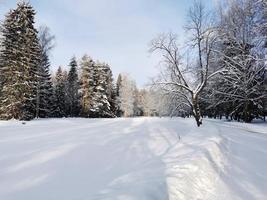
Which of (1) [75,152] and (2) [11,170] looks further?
(1) [75,152]

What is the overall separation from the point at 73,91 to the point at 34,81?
28640mm

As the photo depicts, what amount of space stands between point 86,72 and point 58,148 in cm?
4855

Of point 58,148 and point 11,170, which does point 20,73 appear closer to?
point 58,148

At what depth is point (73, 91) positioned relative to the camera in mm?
65125

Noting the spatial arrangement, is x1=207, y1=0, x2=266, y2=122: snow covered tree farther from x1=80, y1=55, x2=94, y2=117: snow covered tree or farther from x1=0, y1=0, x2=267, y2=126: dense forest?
x1=80, y1=55, x2=94, y2=117: snow covered tree

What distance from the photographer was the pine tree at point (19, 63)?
3434 cm

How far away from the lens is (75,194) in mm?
6246

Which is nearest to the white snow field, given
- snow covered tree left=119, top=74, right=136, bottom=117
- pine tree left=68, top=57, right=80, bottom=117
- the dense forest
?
the dense forest

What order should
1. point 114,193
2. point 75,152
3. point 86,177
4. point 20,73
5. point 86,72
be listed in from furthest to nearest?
point 86,72 < point 20,73 < point 75,152 < point 86,177 < point 114,193

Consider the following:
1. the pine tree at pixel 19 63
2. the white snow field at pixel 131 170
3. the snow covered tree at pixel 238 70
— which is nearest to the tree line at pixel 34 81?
the pine tree at pixel 19 63

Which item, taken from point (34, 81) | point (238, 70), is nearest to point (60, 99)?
point (34, 81)

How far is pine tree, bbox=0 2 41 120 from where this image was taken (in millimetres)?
34344

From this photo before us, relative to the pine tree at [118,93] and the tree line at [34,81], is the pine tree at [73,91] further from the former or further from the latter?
the pine tree at [118,93]

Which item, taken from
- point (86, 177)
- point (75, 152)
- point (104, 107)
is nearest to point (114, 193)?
point (86, 177)
